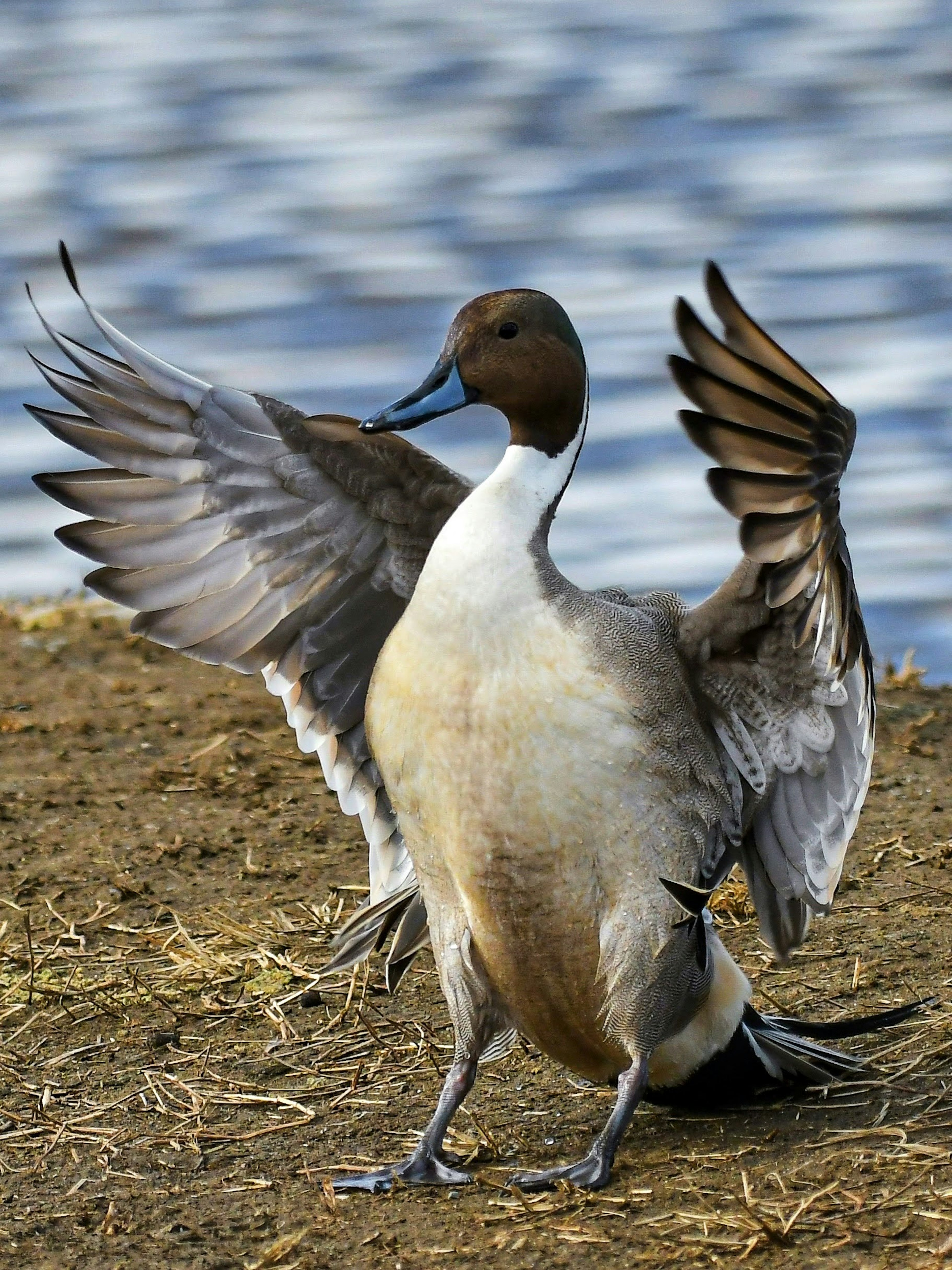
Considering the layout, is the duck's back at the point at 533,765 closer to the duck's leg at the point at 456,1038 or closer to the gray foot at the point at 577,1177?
the duck's leg at the point at 456,1038

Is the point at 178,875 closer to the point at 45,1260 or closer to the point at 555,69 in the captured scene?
the point at 45,1260

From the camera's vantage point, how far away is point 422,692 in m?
3.88

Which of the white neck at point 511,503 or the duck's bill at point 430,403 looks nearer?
the white neck at point 511,503

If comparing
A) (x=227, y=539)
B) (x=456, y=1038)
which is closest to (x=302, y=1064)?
(x=456, y=1038)

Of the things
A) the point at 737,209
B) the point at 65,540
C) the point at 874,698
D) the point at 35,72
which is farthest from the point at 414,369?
the point at 35,72

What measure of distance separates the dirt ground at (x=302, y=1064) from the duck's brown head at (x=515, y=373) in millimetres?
1445

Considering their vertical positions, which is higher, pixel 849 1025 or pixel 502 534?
pixel 502 534

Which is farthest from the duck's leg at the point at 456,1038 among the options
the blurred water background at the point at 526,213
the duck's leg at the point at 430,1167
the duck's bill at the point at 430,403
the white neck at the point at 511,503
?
the blurred water background at the point at 526,213

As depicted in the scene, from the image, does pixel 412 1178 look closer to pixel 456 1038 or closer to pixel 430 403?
pixel 456 1038

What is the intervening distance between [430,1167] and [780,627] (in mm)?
1268

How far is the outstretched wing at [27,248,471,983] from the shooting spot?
14.8 ft

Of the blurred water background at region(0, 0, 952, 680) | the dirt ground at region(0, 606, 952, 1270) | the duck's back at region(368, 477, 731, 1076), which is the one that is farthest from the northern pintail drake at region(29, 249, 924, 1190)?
the blurred water background at region(0, 0, 952, 680)

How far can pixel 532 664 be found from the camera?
12.5 feet

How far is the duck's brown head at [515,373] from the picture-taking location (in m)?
4.11
